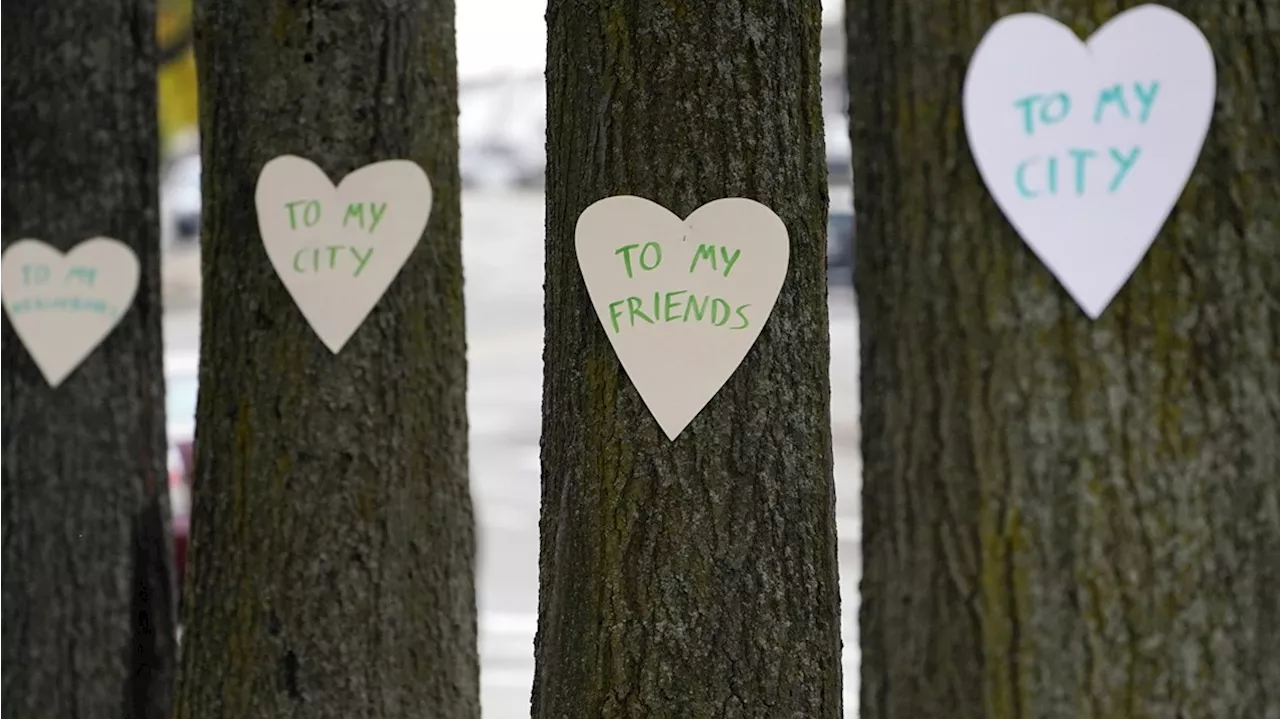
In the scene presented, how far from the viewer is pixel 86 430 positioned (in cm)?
360

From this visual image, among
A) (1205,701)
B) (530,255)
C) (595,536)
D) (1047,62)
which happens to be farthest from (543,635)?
(530,255)

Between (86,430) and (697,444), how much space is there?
2.11 m

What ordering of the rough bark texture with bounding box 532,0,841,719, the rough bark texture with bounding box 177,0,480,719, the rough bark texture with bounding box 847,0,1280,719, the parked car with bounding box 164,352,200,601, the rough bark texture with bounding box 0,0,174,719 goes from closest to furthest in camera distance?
1. the rough bark texture with bounding box 847,0,1280,719
2. the rough bark texture with bounding box 532,0,841,719
3. the rough bark texture with bounding box 177,0,480,719
4. the rough bark texture with bounding box 0,0,174,719
5. the parked car with bounding box 164,352,200,601

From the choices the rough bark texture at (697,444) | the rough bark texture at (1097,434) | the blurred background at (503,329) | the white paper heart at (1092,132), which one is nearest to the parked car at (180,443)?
the blurred background at (503,329)

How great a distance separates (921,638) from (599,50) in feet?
2.71

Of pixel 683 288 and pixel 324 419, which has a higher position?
pixel 683 288

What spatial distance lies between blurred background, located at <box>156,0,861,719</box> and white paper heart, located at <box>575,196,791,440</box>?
180mm

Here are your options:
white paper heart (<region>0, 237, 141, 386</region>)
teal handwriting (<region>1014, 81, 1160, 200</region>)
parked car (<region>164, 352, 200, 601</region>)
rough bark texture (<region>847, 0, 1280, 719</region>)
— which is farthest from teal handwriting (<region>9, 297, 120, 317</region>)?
teal handwriting (<region>1014, 81, 1160, 200</region>)

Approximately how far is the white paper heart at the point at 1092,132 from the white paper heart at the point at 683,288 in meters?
0.30

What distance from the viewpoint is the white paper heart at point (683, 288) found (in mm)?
1949

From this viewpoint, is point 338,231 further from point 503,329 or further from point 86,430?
point 503,329

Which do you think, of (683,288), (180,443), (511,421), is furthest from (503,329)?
(683,288)

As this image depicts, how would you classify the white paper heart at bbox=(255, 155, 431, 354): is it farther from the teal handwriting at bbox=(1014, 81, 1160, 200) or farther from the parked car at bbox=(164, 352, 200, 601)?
the parked car at bbox=(164, 352, 200, 601)

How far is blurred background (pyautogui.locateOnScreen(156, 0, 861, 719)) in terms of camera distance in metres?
6.88
